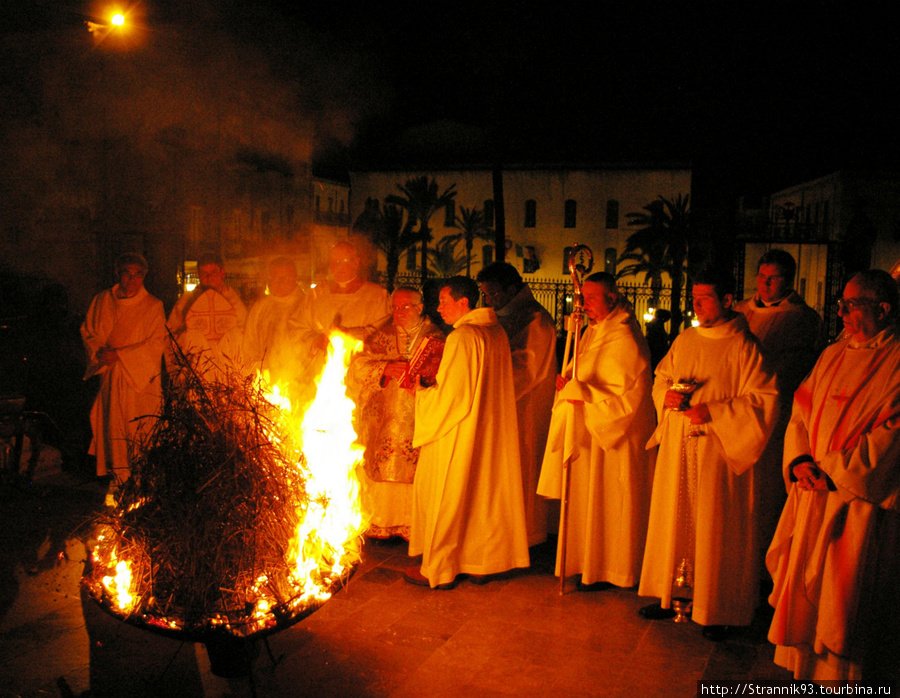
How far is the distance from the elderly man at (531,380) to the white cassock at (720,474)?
4.64 feet

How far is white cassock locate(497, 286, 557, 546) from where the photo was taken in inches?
233

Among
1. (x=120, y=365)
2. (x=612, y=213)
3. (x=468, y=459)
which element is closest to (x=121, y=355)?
(x=120, y=365)

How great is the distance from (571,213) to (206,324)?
3509cm

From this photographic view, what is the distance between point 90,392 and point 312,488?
23.7 feet

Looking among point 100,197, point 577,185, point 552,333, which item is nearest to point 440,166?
point 577,185

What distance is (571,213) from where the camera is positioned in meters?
40.8

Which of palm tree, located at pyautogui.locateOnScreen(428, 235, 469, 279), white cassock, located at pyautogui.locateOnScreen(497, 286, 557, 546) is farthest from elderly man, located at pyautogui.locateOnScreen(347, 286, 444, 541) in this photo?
palm tree, located at pyautogui.locateOnScreen(428, 235, 469, 279)

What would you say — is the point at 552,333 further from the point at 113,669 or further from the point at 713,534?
the point at 113,669

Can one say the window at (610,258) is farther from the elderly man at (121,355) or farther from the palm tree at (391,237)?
the elderly man at (121,355)

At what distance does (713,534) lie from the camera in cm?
443

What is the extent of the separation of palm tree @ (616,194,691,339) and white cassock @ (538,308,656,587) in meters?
24.9

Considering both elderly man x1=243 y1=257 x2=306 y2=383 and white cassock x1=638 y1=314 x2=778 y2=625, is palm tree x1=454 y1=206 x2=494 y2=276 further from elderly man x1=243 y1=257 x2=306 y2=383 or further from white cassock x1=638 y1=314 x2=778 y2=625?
white cassock x1=638 y1=314 x2=778 y2=625

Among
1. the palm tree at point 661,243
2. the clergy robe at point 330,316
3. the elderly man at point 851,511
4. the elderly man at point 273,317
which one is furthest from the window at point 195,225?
the palm tree at point 661,243

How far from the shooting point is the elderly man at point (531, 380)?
19.4 feet
